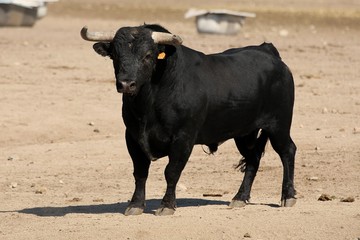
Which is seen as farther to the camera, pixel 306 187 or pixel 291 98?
pixel 306 187

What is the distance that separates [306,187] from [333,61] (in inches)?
440

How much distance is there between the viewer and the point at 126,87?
10195 mm

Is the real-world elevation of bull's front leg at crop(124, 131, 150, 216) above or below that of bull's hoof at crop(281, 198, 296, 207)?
above

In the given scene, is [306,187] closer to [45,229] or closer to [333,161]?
[333,161]

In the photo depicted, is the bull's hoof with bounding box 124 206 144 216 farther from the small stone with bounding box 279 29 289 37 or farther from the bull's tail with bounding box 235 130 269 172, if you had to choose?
the small stone with bounding box 279 29 289 37

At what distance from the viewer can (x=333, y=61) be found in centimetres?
2395

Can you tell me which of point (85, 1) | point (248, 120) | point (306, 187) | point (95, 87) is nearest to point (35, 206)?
point (248, 120)

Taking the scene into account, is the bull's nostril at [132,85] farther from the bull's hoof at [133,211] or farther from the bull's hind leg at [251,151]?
the bull's hind leg at [251,151]

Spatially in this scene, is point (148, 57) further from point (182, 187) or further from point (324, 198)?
point (182, 187)

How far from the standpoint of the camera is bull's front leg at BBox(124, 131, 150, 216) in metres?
10.9

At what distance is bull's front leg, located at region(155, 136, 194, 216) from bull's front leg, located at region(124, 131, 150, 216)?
197mm

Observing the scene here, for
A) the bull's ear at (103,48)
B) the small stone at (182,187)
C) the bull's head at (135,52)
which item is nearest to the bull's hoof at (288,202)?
the small stone at (182,187)

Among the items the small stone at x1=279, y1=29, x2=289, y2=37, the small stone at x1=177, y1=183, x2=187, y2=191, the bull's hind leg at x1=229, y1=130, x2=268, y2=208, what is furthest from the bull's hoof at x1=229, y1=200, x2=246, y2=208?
the small stone at x1=279, y1=29, x2=289, y2=37

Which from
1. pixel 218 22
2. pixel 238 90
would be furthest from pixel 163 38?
pixel 218 22
